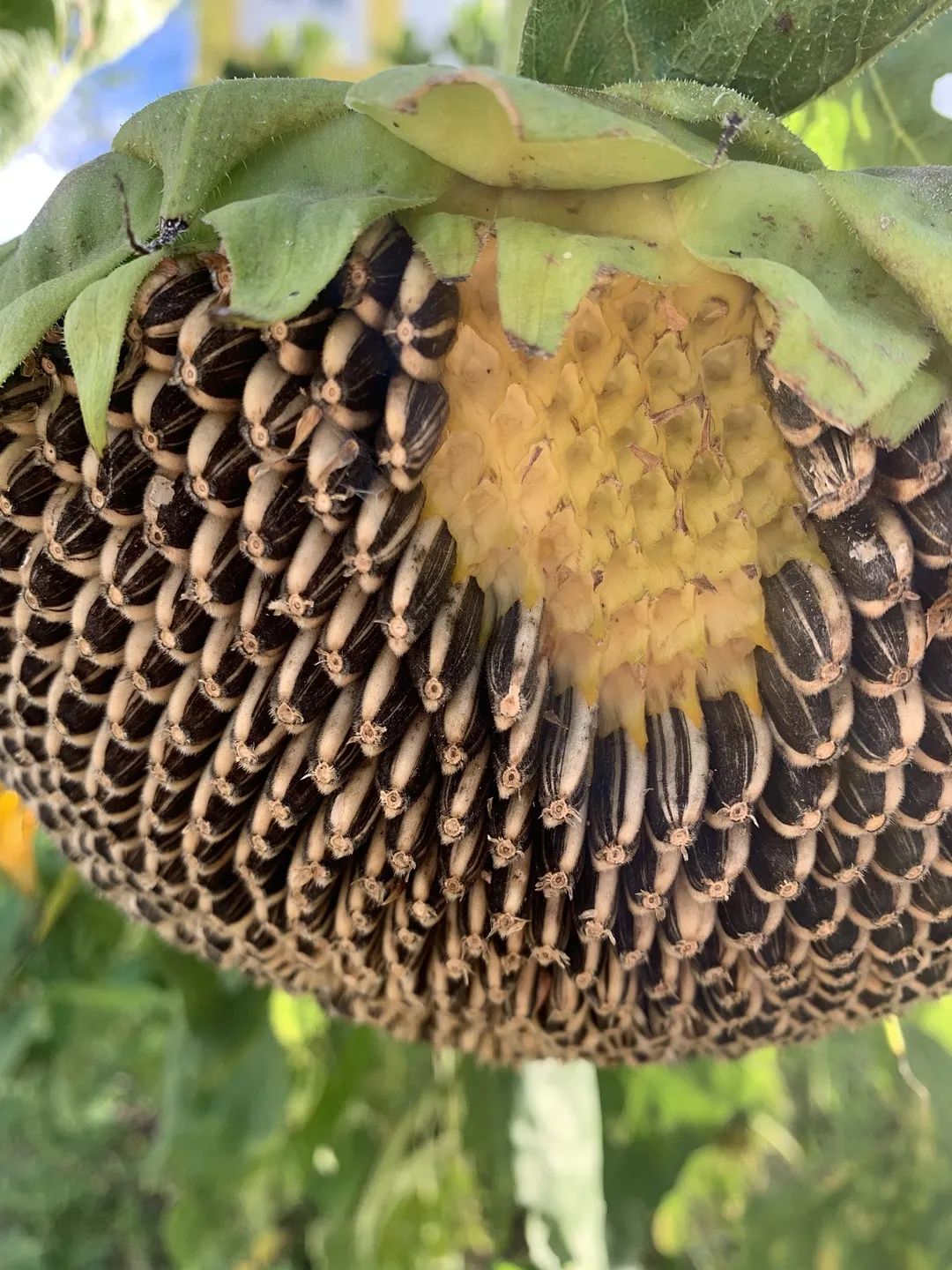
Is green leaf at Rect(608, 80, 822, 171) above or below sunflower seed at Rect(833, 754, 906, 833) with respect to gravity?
above

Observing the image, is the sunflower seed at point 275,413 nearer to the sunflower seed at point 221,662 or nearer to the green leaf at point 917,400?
the sunflower seed at point 221,662

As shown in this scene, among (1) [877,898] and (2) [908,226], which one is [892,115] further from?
(1) [877,898]

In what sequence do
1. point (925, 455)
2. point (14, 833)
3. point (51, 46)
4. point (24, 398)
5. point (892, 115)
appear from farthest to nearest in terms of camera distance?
point (14, 833)
point (51, 46)
point (892, 115)
point (24, 398)
point (925, 455)

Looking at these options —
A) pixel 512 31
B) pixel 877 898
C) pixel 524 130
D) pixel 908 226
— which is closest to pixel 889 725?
pixel 877 898

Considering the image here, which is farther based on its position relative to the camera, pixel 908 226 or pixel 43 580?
pixel 43 580

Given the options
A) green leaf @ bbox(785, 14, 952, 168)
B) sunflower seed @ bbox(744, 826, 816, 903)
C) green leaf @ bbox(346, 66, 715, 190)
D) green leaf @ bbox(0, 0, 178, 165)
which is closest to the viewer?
green leaf @ bbox(346, 66, 715, 190)

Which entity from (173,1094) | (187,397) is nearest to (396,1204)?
(173,1094)

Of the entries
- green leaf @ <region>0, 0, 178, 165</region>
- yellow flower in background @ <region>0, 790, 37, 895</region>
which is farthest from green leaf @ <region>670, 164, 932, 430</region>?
yellow flower in background @ <region>0, 790, 37, 895</region>

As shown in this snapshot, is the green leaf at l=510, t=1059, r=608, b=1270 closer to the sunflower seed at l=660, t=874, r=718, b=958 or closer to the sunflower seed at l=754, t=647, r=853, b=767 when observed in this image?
the sunflower seed at l=660, t=874, r=718, b=958
